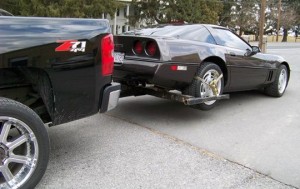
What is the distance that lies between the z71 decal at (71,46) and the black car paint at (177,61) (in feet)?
5.75

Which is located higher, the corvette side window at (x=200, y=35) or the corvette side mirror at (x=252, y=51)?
the corvette side window at (x=200, y=35)

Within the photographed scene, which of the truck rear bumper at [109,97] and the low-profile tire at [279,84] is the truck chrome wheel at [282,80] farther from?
the truck rear bumper at [109,97]

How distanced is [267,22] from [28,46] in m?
65.5

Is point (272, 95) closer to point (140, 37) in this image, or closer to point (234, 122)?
point (234, 122)

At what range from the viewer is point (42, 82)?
3.54m

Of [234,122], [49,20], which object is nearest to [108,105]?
[49,20]

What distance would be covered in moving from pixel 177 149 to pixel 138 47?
67.9 inches

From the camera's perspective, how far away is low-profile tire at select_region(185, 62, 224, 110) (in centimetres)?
559

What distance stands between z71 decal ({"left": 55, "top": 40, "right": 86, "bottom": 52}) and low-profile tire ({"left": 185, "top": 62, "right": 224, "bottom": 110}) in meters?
2.41

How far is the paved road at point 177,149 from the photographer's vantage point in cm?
373

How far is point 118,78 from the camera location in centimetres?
569

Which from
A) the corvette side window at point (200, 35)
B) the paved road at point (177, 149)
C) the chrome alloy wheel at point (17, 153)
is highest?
the corvette side window at point (200, 35)

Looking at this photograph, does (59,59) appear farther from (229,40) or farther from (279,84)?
(279,84)

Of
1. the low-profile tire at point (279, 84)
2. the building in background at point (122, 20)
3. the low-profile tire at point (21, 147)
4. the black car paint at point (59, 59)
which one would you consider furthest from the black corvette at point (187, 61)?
the building in background at point (122, 20)
